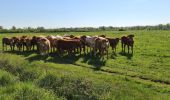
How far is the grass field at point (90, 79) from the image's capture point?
53.8 feet

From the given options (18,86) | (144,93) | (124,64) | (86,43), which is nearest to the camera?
(144,93)

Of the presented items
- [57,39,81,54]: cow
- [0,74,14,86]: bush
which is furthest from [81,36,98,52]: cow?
[0,74,14,86]: bush

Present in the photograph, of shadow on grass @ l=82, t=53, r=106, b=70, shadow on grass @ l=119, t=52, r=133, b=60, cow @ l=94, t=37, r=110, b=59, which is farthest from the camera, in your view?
cow @ l=94, t=37, r=110, b=59

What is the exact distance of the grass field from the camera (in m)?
16.4

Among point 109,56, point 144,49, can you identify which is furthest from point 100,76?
point 144,49

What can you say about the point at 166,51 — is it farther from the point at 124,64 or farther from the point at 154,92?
the point at 154,92

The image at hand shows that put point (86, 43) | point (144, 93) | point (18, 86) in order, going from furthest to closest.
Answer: point (86, 43), point (18, 86), point (144, 93)

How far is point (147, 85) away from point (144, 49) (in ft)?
45.9

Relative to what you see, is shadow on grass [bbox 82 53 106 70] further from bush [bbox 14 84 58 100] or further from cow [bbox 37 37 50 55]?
bush [bbox 14 84 58 100]

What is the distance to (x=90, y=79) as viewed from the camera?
1861 centimetres


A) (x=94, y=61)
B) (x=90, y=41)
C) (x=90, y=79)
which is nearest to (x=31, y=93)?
(x=90, y=79)

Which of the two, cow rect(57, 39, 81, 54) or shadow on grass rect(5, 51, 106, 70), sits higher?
cow rect(57, 39, 81, 54)

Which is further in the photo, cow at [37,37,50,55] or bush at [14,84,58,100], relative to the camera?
cow at [37,37,50,55]

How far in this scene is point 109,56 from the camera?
2850cm
